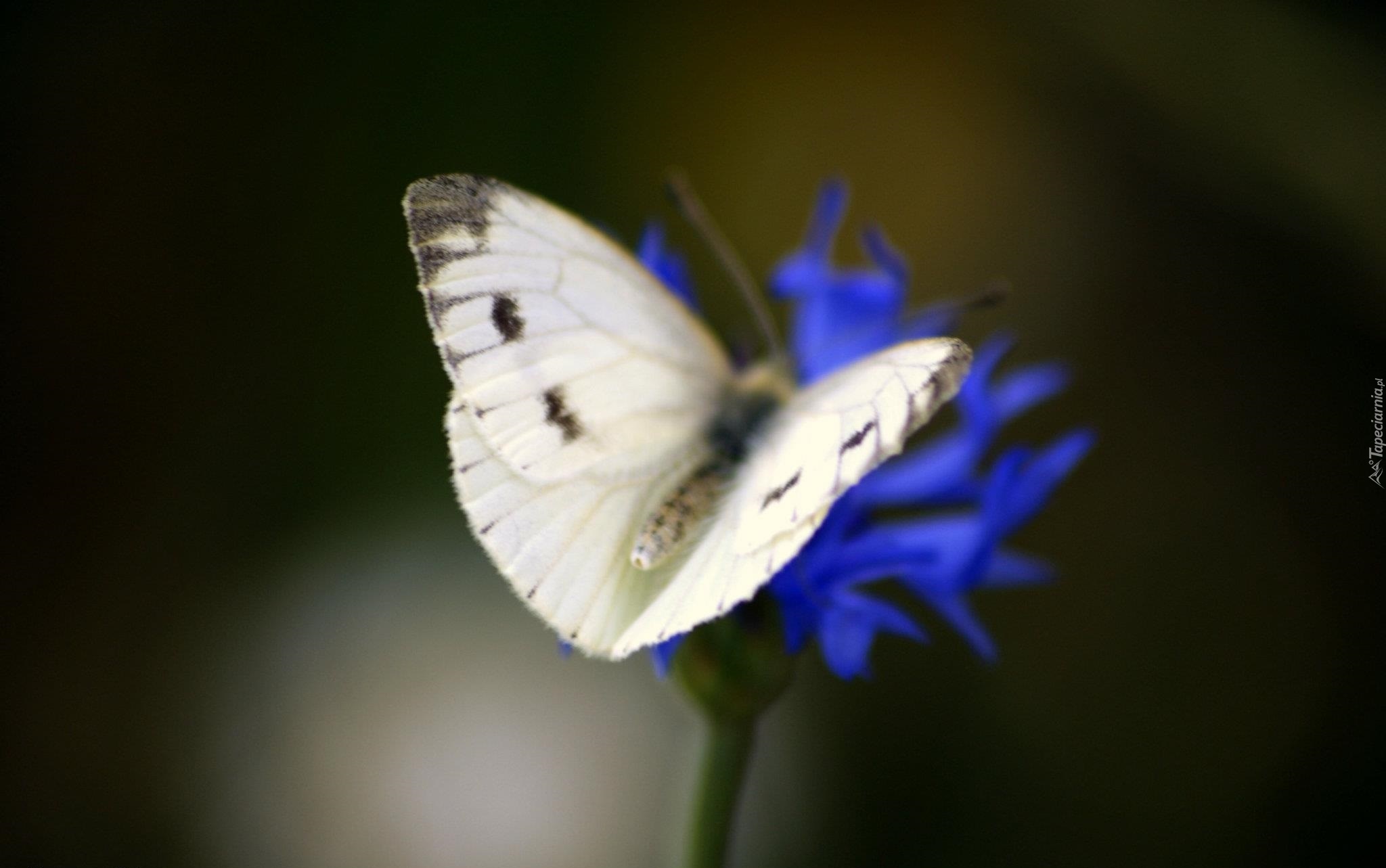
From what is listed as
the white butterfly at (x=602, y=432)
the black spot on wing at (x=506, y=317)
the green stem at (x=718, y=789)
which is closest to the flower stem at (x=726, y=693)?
the green stem at (x=718, y=789)

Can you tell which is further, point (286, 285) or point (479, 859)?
point (286, 285)

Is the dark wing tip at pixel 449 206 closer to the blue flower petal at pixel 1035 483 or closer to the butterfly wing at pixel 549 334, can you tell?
the butterfly wing at pixel 549 334

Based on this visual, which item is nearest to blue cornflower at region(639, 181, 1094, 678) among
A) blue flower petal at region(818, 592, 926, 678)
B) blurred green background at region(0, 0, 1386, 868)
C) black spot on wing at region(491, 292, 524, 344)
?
blue flower petal at region(818, 592, 926, 678)

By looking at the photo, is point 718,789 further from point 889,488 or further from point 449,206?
point 449,206

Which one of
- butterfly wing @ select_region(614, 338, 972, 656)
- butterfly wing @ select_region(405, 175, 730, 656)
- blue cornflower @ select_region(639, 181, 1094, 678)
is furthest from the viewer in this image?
blue cornflower @ select_region(639, 181, 1094, 678)

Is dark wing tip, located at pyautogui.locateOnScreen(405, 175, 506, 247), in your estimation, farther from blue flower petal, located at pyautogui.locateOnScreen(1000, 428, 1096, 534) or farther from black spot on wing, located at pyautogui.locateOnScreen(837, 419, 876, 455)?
blue flower petal, located at pyautogui.locateOnScreen(1000, 428, 1096, 534)

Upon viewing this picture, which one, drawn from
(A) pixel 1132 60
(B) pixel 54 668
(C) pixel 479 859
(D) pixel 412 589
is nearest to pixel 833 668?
(C) pixel 479 859

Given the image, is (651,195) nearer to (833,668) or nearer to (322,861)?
(322,861)
